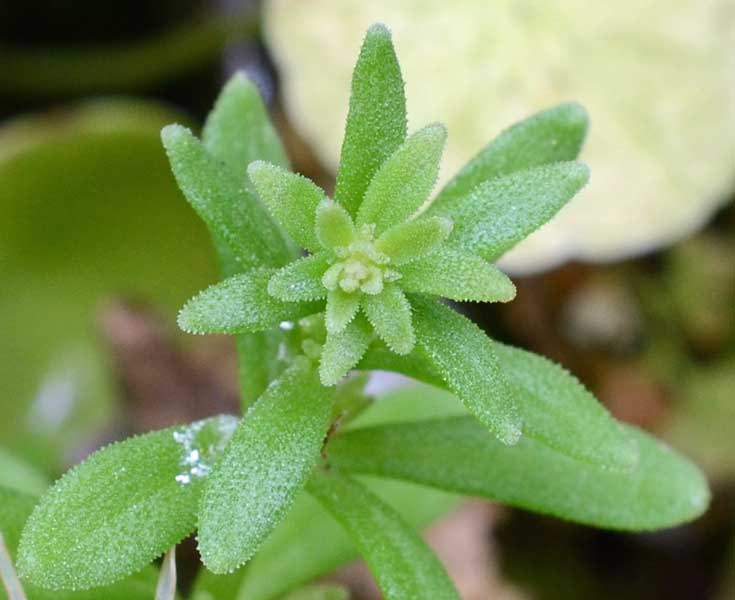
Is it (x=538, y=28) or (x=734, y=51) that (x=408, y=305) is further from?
(x=734, y=51)

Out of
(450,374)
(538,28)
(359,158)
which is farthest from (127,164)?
(450,374)

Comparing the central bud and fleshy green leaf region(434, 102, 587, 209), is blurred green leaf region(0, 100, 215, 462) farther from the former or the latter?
the central bud

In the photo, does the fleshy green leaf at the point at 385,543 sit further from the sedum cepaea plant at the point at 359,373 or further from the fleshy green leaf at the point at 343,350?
the fleshy green leaf at the point at 343,350

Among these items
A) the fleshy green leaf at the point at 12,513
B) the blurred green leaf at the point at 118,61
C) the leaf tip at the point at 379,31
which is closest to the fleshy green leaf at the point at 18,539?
the fleshy green leaf at the point at 12,513

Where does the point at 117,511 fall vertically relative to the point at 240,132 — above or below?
below

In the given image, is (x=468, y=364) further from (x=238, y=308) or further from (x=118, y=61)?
(x=118, y=61)

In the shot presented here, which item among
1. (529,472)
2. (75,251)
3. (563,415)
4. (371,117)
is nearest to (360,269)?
(371,117)
